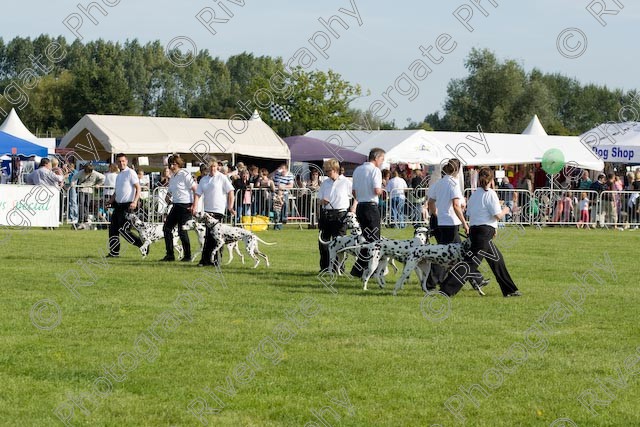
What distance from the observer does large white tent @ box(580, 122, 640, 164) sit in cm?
3922

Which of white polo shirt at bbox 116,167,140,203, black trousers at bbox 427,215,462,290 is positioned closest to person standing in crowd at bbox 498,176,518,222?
white polo shirt at bbox 116,167,140,203

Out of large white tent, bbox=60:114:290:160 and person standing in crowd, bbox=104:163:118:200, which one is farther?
large white tent, bbox=60:114:290:160

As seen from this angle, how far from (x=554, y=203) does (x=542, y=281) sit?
18154mm

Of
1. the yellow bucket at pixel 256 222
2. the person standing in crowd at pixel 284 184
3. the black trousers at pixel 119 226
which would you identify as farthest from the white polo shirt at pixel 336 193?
the person standing in crowd at pixel 284 184

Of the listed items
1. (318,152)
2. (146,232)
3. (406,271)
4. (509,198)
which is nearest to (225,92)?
(318,152)

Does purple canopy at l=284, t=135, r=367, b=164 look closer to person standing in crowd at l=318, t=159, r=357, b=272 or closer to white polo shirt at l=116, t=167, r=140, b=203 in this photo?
white polo shirt at l=116, t=167, r=140, b=203

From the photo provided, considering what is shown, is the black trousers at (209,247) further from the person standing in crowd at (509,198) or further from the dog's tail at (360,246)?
the person standing in crowd at (509,198)

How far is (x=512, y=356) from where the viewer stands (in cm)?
943

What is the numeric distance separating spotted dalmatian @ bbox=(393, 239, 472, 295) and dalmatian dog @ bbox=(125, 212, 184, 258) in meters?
6.35

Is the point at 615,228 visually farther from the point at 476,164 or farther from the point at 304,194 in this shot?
the point at 304,194

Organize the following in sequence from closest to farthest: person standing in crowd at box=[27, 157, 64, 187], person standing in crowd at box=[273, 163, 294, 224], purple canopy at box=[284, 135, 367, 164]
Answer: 1. person standing in crowd at box=[27, 157, 64, 187]
2. person standing in crowd at box=[273, 163, 294, 224]
3. purple canopy at box=[284, 135, 367, 164]

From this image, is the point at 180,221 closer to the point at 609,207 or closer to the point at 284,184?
the point at 284,184

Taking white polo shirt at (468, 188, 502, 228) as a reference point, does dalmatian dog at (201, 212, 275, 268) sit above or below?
below

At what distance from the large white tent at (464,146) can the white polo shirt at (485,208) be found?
887 inches
